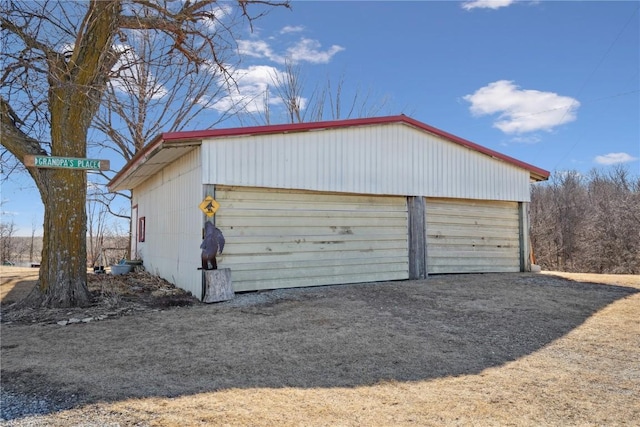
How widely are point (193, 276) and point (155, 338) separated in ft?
9.09

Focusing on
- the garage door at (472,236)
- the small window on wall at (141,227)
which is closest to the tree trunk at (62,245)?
the small window on wall at (141,227)

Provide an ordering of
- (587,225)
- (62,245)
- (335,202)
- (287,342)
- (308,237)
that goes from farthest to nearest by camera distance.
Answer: (587,225) → (335,202) → (308,237) → (62,245) → (287,342)

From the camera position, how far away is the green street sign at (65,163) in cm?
698

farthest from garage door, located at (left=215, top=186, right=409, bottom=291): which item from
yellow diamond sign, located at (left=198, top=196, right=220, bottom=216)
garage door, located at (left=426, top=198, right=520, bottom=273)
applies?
garage door, located at (left=426, top=198, right=520, bottom=273)

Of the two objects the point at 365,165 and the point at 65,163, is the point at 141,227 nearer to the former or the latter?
the point at 65,163

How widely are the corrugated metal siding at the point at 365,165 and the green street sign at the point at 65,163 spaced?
65.0 inches

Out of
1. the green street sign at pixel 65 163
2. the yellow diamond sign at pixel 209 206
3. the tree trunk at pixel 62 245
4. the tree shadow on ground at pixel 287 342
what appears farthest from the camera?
the yellow diamond sign at pixel 209 206

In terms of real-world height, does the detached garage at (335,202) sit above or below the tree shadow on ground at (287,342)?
above

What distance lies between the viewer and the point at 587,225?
28.4 m

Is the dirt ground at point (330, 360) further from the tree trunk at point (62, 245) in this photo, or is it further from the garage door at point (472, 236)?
the garage door at point (472, 236)

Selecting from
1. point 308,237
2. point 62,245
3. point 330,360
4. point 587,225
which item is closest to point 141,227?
point 62,245

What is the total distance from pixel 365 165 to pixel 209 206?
352 centimetres

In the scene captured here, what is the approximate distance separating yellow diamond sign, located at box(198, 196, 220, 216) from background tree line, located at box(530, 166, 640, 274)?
2497cm

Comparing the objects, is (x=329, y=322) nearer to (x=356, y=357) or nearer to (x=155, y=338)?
(x=356, y=357)
